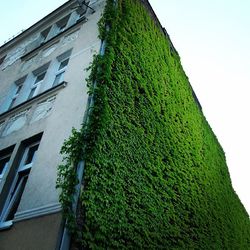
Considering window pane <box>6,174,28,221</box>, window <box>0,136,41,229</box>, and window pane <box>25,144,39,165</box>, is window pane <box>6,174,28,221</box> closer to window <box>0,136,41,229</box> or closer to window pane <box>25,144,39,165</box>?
window <box>0,136,41,229</box>

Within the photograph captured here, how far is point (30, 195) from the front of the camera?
19.4 feet

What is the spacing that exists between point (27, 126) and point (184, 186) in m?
4.73

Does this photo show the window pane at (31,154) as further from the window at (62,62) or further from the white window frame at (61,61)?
the window at (62,62)

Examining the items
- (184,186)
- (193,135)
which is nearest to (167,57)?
(193,135)

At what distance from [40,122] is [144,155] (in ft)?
8.98

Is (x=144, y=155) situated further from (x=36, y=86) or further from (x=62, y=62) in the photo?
(x=36, y=86)

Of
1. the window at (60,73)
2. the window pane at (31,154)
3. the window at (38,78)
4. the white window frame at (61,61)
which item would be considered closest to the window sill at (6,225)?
the window pane at (31,154)

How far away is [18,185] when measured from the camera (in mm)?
6871

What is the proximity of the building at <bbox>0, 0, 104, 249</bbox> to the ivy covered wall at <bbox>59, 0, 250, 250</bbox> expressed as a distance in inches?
24.8

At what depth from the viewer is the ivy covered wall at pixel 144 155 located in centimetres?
550

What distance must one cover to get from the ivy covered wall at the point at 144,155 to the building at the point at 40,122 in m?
0.63

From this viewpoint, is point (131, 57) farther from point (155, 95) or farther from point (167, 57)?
point (167, 57)

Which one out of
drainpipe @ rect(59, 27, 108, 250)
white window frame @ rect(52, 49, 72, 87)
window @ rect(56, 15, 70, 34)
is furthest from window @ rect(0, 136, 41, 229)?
window @ rect(56, 15, 70, 34)

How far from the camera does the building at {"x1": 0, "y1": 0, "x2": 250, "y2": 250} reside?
5.34 meters
